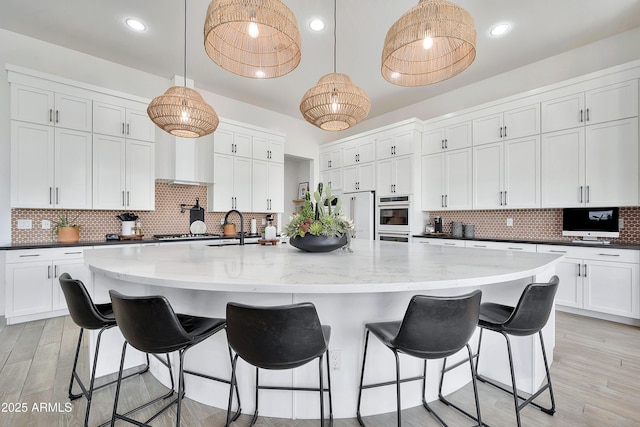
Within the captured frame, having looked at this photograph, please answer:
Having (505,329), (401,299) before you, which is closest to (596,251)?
(505,329)

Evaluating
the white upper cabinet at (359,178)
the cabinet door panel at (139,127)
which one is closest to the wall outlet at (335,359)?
the cabinet door panel at (139,127)

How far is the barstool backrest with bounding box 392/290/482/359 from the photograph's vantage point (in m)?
1.12

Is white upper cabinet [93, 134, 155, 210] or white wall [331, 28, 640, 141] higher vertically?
white wall [331, 28, 640, 141]

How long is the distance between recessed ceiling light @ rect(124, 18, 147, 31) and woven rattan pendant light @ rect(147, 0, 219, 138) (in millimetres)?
1321

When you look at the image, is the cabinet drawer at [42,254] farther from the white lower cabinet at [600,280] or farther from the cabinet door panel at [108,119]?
the white lower cabinet at [600,280]

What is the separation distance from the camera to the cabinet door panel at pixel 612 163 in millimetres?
3088

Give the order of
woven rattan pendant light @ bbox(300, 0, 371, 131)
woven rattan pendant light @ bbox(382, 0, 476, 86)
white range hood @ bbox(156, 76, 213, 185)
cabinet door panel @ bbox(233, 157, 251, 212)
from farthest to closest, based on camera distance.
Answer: cabinet door panel @ bbox(233, 157, 251, 212)
white range hood @ bbox(156, 76, 213, 185)
woven rattan pendant light @ bbox(300, 0, 371, 131)
woven rattan pendant light @ bbox(382, 0, 476, 86)

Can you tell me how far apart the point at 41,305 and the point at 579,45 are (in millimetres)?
7067

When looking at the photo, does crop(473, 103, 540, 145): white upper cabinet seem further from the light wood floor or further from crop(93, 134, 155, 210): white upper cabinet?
crop(93, 134, 155, 210): white upper cabinet

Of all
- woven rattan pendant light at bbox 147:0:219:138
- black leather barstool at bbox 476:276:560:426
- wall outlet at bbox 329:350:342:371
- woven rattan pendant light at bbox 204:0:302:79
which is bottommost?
wall outlet at bbox 329:350:342:371

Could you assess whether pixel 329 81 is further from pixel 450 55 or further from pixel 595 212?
pixel 595 212

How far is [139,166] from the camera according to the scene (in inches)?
156

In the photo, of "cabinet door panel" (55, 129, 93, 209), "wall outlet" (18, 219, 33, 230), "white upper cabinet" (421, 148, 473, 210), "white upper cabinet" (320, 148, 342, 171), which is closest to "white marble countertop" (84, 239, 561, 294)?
"cabinet door panel" (55, 129, 93, 209)

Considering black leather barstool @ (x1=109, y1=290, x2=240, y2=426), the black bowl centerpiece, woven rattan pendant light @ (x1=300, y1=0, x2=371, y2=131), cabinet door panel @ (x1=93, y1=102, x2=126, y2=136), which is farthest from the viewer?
cabinet door panel @ (x1=93, y1=102, x2=126, y2=136)
